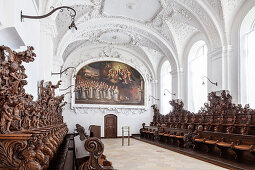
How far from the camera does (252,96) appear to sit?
917 centimetres

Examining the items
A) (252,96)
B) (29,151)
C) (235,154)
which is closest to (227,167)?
(235,154)

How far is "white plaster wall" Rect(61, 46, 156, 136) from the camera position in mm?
16969

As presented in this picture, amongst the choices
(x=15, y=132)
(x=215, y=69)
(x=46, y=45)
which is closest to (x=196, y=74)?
(x=215, y=69)

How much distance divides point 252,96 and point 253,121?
1977mm

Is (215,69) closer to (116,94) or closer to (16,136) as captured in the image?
(116,94)

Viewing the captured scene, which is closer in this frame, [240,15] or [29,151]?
[29,151]

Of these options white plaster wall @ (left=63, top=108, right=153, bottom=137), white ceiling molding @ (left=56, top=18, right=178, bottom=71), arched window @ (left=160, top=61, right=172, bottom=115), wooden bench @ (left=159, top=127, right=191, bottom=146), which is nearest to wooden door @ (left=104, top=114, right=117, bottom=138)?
white plaster wall @ (left=63, top=108, right=153, bottom=137)

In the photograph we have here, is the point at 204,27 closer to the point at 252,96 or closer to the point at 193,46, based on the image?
the point at 193,46

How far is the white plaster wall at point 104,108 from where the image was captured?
1697cm

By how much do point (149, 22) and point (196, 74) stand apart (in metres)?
4.40

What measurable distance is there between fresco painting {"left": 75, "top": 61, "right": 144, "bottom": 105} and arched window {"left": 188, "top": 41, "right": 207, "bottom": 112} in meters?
5.76

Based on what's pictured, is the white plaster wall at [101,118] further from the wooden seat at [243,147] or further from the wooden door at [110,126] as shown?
the wooden seat at [243,147]

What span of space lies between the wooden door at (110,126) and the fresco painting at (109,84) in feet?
3.89

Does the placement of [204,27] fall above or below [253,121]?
above
